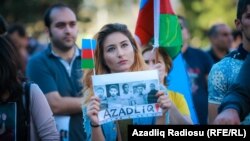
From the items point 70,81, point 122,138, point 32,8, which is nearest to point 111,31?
point 122,138

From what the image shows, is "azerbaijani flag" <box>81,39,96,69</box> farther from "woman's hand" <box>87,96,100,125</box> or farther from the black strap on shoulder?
the black strap on shoulder

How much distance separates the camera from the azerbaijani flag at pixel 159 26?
5.61 meters

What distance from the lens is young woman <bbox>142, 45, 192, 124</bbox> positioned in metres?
4.96

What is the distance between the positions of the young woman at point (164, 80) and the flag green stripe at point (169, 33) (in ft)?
0.35

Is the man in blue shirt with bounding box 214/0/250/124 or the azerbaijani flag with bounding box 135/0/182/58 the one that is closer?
the man in blue shirt with bounding box 214/0/250/124

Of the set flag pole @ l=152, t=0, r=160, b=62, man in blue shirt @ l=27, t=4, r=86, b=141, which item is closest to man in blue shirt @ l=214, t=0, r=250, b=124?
flag pole @ l=152, t=0, r=160, b=62

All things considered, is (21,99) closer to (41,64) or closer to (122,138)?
(122,138)

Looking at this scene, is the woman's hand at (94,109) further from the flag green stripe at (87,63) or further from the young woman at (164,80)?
the young woman at (164,80)

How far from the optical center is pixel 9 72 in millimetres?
4594

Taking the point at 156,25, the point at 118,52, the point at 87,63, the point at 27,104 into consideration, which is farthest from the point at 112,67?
the point at 27,104

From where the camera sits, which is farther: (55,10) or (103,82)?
(55,10)

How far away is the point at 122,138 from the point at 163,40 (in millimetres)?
1043

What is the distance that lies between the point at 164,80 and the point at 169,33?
438 mm

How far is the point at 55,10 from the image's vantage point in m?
7.85
